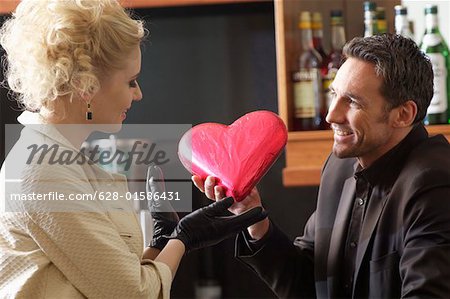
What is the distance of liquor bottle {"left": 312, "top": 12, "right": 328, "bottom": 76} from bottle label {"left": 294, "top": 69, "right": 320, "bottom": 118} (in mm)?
91

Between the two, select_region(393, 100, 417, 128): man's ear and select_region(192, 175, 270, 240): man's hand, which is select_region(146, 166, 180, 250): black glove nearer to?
select_region(192, 175, 270, 240): man's hand

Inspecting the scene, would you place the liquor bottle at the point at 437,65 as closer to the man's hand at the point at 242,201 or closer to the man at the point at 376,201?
the man at the point at 376,201

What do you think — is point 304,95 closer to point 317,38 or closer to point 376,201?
point 317,38

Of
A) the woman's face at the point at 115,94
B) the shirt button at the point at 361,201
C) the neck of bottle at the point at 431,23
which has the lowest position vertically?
the shirt button at the point at 361,201

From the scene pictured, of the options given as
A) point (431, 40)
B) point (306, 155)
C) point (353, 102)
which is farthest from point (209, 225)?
point (431, 40)

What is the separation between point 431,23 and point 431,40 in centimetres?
5

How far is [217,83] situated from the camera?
2555 mm

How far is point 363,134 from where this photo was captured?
62.9 inches

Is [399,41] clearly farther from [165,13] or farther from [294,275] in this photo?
[165,13]

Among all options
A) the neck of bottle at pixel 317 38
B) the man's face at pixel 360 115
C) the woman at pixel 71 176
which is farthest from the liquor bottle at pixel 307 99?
the woman at pixel 71 176

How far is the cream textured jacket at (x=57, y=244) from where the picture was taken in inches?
49.7

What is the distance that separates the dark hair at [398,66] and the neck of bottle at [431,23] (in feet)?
1.83

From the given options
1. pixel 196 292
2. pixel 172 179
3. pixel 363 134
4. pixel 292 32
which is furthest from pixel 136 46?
pixel 196 292

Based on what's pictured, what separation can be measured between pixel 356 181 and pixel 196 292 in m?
0.98
